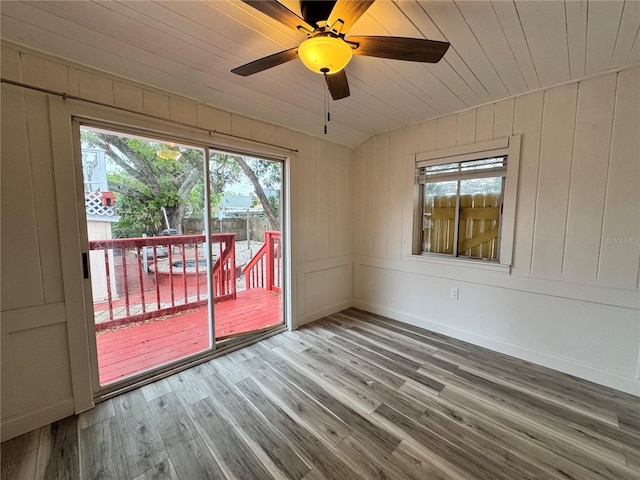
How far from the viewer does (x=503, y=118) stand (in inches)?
98.9

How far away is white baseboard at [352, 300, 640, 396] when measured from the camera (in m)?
2.08

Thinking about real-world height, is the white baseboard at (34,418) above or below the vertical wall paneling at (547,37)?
below

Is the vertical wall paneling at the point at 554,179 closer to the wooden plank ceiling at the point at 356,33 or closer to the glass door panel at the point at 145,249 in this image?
the wooden plank ceiling at the point at 356,33

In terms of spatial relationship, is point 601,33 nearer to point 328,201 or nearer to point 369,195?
point 369,195

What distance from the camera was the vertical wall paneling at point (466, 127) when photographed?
2.70m

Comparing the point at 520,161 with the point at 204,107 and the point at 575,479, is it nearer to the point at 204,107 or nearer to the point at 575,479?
the point at 575,479

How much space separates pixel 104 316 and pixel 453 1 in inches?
139

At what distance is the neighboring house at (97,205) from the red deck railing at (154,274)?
0.07 m

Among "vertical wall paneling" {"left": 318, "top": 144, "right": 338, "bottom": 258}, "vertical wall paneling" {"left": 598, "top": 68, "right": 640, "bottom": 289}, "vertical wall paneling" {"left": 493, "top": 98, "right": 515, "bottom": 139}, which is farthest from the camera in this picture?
"vertical wall paneling" {"left": 318, "top": 144, "right": 338, "bottom": 258}

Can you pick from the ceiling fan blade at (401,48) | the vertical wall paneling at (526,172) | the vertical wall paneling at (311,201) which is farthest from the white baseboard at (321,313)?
the ceiling fan blade at (401,48)

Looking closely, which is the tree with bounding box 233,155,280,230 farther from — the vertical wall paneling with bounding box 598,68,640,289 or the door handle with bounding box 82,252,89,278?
the vertical wall paneling with bounding box 598,68,640,289

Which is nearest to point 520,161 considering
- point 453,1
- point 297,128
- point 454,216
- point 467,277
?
point 454,216

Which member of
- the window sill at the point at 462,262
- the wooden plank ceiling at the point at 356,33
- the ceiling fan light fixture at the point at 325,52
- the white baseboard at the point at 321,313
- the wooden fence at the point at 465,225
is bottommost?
the white baseboard at the point at 321,313

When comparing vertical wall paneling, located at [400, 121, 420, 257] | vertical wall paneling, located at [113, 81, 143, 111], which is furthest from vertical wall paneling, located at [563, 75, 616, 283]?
vertical wall paneling, located at [113, 81, 143, 111]
